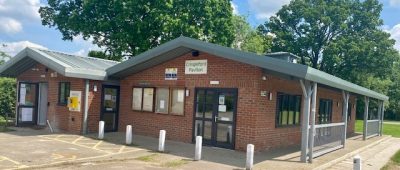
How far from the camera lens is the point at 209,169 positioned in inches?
382

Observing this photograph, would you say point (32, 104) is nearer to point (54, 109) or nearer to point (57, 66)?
point (54, 109)

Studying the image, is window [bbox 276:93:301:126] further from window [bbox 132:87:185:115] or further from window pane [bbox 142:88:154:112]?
window pane [bbox 142:88:154:112]

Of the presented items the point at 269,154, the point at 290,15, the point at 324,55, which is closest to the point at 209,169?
the point at 269,154

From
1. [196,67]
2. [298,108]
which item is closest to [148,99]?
[196,67]

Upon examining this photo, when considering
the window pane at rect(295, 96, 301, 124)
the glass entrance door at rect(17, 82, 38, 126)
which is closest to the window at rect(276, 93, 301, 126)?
the window pane at rect(295, 96, 301, 124)

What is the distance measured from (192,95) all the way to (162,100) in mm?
1662

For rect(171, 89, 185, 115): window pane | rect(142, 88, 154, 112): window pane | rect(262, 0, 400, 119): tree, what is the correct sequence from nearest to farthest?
rect(171, 89, 185, 115): window pane → rect(142, 88, 154, 112): window pane → rect(262, 0, 400, 119): tree

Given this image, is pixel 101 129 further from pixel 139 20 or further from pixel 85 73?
pixel 139 20

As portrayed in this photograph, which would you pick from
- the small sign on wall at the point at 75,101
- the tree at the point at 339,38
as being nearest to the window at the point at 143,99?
the small sign on wall at the point at 75,101

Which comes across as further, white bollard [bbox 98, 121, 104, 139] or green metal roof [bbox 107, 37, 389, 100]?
white bollard [bbox 98, 121, 104, 139]

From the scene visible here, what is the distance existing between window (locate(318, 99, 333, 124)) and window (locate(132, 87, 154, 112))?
8.02 metres

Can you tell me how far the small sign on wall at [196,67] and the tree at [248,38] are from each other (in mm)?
27146

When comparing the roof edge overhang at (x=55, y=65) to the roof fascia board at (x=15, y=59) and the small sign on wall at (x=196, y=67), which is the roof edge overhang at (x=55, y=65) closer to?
the roof fascia board at (x=15, y=59)

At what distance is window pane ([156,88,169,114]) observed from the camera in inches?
586
